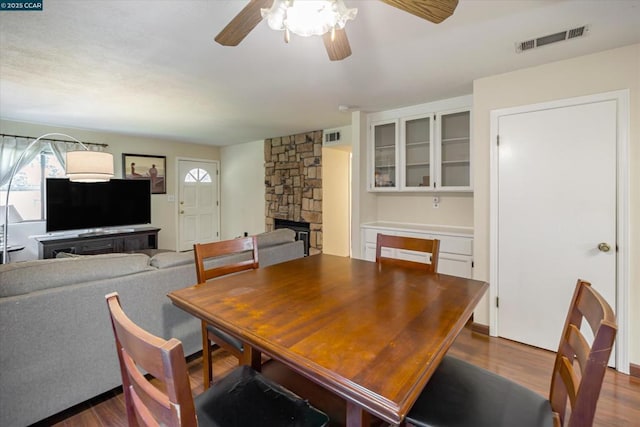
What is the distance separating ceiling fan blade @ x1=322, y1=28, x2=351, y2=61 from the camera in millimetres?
1470

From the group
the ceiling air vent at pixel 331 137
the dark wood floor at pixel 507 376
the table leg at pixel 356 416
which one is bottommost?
the dark wood floor at pixel 507 376

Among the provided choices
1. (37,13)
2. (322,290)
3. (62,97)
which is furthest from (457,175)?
(62,97)

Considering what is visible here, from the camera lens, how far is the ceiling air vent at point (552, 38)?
1930mm

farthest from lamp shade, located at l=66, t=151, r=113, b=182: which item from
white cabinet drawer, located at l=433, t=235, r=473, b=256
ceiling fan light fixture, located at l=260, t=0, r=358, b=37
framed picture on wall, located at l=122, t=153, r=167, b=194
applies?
white cabinet drawer, located at l=433, t=235, r=473, b=256

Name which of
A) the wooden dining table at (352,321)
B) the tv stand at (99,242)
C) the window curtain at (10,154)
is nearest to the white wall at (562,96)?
the wooden dining table at (352,321)

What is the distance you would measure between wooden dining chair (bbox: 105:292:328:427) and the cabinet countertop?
8.53 feet

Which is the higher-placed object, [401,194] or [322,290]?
[401,194]

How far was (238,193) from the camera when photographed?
654 cm

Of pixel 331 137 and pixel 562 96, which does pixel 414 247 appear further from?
pixel 331 137

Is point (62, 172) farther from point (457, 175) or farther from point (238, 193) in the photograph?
point (457, 175)

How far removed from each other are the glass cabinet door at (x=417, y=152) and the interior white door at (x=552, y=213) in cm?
96

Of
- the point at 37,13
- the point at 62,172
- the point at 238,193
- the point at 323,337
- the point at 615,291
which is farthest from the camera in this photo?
the point at 238,193

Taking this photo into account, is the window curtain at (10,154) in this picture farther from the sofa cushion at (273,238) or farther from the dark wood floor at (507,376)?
the dark wood floor at (507,376)

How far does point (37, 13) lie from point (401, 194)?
365 cm
